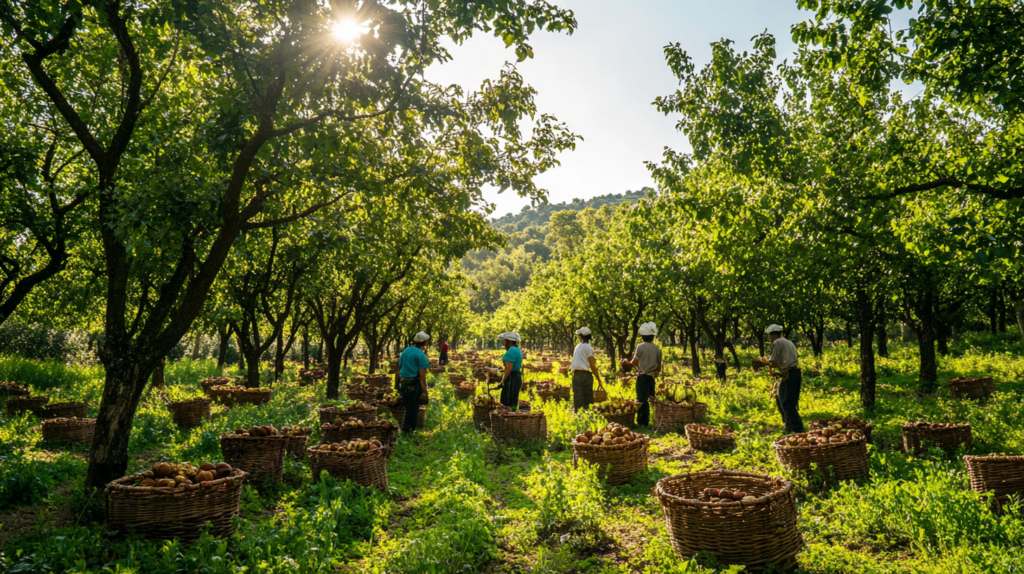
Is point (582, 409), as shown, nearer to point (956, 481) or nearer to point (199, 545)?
point (956, 481)

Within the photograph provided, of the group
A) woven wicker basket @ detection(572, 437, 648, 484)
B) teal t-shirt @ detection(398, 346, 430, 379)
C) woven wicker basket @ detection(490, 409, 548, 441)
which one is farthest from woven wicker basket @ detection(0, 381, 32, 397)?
woven wicker basket @ detection(572, 437, 648, 484)

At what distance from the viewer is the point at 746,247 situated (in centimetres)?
1039

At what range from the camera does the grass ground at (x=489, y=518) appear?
449 cm

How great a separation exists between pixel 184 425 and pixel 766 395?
16503 millimetres

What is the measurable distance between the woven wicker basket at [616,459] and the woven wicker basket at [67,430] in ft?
31.0

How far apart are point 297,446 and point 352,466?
208 cm

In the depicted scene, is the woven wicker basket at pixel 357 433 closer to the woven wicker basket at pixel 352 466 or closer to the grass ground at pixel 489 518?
the grass ground at pixel 489 518

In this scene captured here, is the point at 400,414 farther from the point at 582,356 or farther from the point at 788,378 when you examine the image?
the point at 788,378

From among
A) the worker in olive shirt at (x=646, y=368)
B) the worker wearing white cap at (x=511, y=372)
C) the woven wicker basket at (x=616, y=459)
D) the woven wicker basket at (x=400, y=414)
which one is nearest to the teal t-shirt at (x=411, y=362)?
the woven wicker basket at (x=400, y=414)

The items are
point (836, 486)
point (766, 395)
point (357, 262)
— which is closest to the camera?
point (836, 486)

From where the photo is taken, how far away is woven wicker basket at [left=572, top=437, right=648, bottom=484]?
741cm

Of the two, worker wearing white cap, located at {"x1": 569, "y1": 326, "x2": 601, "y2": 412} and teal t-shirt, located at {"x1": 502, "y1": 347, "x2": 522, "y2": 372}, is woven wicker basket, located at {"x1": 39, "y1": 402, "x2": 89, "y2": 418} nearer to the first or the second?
teal t-shirt, located at {"x1": 502, "y1": 347, "x2": 522, "y2": 372}


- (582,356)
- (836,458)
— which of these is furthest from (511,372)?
(836,458)

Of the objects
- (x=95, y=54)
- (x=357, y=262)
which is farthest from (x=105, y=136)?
(x=357, y=262)
